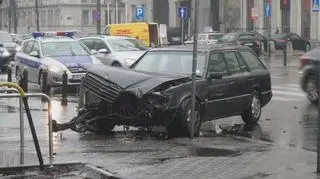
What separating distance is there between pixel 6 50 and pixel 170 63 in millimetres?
21071

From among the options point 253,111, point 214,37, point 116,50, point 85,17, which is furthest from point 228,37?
point 85,17

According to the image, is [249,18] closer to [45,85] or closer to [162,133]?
[45,85]

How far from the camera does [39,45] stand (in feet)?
72.0

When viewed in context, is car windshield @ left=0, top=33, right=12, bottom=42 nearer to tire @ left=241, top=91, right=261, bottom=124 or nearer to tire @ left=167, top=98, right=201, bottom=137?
tire @ left=241, top=91, right=261, bottom=124

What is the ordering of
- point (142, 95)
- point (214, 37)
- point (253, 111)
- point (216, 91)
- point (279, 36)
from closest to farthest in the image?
point (142, 95)
point (216, 91)
point (253, 111)
point (214, 37)
point (279, 36)

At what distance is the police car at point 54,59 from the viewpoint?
68.2 feet

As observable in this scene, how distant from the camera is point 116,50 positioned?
24531 mm

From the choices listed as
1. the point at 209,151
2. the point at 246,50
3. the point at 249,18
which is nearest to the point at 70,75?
the point at 246,50

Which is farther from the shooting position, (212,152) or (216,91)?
(216,91)

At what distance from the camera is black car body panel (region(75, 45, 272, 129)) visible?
11.2 metres

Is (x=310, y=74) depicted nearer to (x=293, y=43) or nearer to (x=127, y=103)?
(x=127, y=103)

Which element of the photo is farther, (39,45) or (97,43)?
(97,43)

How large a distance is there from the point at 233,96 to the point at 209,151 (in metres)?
3.22

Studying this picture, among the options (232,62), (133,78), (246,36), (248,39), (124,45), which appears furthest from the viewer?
(246,36)
